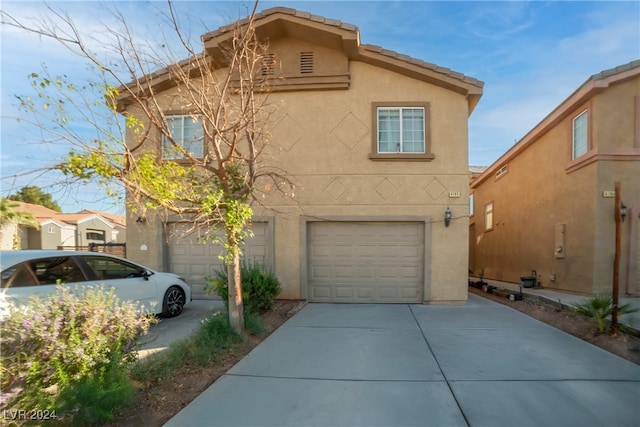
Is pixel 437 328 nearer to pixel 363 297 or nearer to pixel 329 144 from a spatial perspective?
pixel 363 297

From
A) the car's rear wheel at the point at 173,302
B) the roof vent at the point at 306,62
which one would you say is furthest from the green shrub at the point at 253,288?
the roof vent at the point at 306,62

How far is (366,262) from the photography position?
880cm

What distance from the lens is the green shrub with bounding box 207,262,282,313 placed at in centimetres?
643

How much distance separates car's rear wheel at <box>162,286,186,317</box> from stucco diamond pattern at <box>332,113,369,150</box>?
5.42m

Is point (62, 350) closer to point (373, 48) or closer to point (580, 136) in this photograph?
point (373, 48)

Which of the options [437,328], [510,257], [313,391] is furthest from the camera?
[510,257]

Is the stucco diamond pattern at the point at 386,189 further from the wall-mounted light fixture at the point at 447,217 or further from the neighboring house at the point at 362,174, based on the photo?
the wall-mounted light fixture at the point at 447,217

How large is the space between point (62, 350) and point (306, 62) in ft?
26.9

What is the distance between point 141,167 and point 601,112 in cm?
1091

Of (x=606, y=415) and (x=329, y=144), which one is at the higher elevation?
(x=329, y=144)

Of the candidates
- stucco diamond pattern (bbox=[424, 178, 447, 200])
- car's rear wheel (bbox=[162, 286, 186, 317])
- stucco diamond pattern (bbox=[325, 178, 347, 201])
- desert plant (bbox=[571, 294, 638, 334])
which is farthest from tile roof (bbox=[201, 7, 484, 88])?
car's rear wheel (bbox=[162, 286, 186, 317])

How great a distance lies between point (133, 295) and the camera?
6465 mm

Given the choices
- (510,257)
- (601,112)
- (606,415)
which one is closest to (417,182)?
(601,112)

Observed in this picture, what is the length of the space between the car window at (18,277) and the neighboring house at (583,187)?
40.0ft
